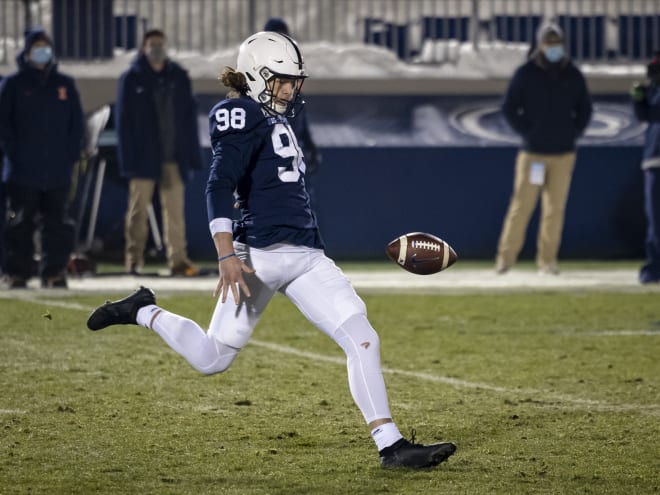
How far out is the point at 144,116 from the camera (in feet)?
44.7

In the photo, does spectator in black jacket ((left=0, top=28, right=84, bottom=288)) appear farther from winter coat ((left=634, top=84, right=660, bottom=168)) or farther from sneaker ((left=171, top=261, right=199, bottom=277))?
winter coat ((left=634, top=84, right=660, bottom=168))

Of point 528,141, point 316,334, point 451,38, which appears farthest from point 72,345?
point 451,38

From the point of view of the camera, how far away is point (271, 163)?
6.06 meters

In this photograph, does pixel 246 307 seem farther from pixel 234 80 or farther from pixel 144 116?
pixel 144 116

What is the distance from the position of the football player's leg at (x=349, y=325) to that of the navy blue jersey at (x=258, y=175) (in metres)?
0.18

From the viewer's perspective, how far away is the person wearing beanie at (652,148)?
43.1 feet

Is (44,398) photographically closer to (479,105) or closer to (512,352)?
(512,352)

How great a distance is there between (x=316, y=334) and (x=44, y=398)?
10.3ft

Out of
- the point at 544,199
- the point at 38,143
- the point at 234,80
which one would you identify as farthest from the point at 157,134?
the point at 234,80

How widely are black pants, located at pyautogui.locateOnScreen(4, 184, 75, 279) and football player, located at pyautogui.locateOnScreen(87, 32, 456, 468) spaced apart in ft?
21.6

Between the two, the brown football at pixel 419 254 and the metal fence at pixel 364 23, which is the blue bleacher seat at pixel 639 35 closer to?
the metal fence at pixel 364 23

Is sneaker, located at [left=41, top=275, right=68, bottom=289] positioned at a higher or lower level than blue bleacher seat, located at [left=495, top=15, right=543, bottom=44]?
lower

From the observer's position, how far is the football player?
580cm

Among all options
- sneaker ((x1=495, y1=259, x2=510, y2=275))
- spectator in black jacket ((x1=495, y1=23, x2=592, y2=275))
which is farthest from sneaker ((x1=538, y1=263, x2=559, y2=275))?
sneaker ((x1=495, y1=259, x2=510, y2=275))
